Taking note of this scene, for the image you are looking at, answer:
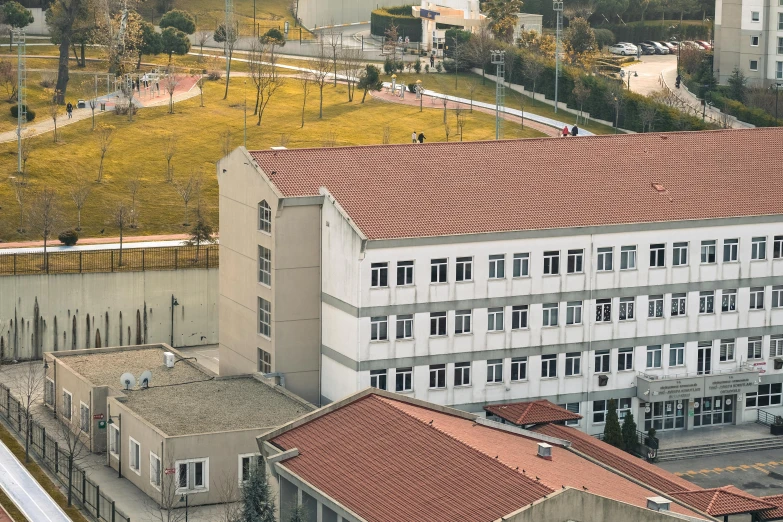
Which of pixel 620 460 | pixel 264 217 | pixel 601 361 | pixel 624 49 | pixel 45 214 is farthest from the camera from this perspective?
pixel 624 49

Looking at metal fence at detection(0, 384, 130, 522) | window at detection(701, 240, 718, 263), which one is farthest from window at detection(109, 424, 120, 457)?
window at detection(701, 240, 718, 263)

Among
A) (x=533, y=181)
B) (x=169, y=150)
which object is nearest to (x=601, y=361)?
(x=533, y=181)

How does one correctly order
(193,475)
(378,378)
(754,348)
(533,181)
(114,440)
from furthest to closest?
(754,348), (533,181), (378,378), (114,440), (193,475)

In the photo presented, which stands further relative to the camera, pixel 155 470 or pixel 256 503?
pixel 155 470

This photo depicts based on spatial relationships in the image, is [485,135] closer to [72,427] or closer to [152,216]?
[152,216]

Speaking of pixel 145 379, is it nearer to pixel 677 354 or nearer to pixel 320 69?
pixel 677 354

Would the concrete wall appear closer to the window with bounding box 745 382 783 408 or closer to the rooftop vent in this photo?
the window with bounding box 745 382 783 408

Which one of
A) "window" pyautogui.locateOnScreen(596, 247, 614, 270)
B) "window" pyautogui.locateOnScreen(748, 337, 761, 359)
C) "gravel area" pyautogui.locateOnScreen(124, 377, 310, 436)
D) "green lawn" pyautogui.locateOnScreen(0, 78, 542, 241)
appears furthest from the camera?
"green lawn" pyautogui.locateOnScreen(0, 78, 542, 241)
